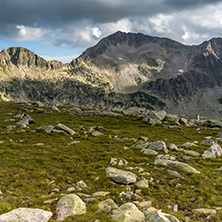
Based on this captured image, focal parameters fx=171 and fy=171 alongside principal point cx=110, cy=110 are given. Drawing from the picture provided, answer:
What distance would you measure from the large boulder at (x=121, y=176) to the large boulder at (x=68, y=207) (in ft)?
15.7

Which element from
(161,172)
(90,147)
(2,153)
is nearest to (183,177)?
(161,172)

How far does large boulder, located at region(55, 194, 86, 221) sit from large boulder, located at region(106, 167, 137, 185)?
4.79 meters

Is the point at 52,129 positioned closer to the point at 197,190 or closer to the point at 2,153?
the point at 2,153

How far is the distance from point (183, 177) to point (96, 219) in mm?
10246

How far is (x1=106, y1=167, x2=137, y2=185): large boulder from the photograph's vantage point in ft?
46.9

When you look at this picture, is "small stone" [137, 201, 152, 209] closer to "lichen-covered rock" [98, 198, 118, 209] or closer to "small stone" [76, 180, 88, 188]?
"lichen-covered rock" [98, 198, 118, 209]

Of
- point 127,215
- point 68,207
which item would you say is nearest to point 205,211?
point 127,215

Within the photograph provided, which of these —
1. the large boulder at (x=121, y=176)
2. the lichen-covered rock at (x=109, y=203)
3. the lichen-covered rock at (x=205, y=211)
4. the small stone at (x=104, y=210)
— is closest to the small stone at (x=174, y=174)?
the large boulder at (x=121, y=176)

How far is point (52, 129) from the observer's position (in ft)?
107

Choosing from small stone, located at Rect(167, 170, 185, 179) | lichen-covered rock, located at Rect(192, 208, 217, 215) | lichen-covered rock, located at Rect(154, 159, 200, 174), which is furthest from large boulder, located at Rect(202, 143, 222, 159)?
lichen-covered rock, located at Rect(192, 208, 217, 215)

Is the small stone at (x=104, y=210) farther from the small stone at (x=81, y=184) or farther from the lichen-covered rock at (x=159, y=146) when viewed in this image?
the lichen-covered rock at (x=159, y=146)

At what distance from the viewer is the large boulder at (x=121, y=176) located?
14.3 meters

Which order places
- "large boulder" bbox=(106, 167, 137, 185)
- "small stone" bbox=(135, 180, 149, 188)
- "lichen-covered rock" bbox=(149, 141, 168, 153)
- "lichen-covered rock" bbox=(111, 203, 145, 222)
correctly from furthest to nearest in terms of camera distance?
"lichen-covered rock" bbox=(149, 141, 168, 153) → "large boulder" bbox=(106, 167, 137, 185) → "small stone" bbox=(135, 180, 149, 188) → "lichen-covered rock" bbox=(111, 203, 145, 222)

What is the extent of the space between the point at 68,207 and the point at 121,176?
594 cm
